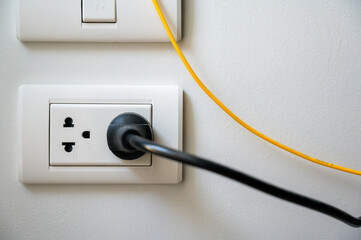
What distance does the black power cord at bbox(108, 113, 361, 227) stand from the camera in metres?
0.25

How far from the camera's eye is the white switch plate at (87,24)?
372mm

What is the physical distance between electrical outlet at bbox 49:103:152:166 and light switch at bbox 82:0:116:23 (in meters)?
0.12

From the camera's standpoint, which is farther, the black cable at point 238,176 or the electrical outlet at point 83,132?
the electrical outlet at point 83,132

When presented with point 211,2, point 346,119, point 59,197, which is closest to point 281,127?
point 346,119

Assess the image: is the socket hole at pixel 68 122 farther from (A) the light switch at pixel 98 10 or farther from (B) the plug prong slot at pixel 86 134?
(A) the light switch at pixel 98 10

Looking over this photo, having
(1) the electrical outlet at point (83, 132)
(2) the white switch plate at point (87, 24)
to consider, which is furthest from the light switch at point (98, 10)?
(1) the electrical outlet at point (83, 132)

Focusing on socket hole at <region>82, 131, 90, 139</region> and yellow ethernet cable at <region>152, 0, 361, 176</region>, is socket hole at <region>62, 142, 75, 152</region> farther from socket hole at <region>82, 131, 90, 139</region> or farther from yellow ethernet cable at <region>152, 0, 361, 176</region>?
yellow ethernet cable at <region>152, 0, 361, 176</region>

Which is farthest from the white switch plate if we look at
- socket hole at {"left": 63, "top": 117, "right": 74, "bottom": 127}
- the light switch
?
socket hole at {"left": 63, "top": 117, "right": 74, "bottom": 127}

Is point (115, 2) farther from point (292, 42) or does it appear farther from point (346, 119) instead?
point (346, 119)

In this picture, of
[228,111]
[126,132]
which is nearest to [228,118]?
[228,111]

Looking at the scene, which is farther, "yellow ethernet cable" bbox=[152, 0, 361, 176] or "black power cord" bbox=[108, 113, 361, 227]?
"yellow ethernet cable" bbox=[152, 0, 361, 176]

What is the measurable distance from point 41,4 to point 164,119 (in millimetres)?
227

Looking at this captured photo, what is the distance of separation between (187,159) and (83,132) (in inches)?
7.2

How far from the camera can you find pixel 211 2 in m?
0.40
